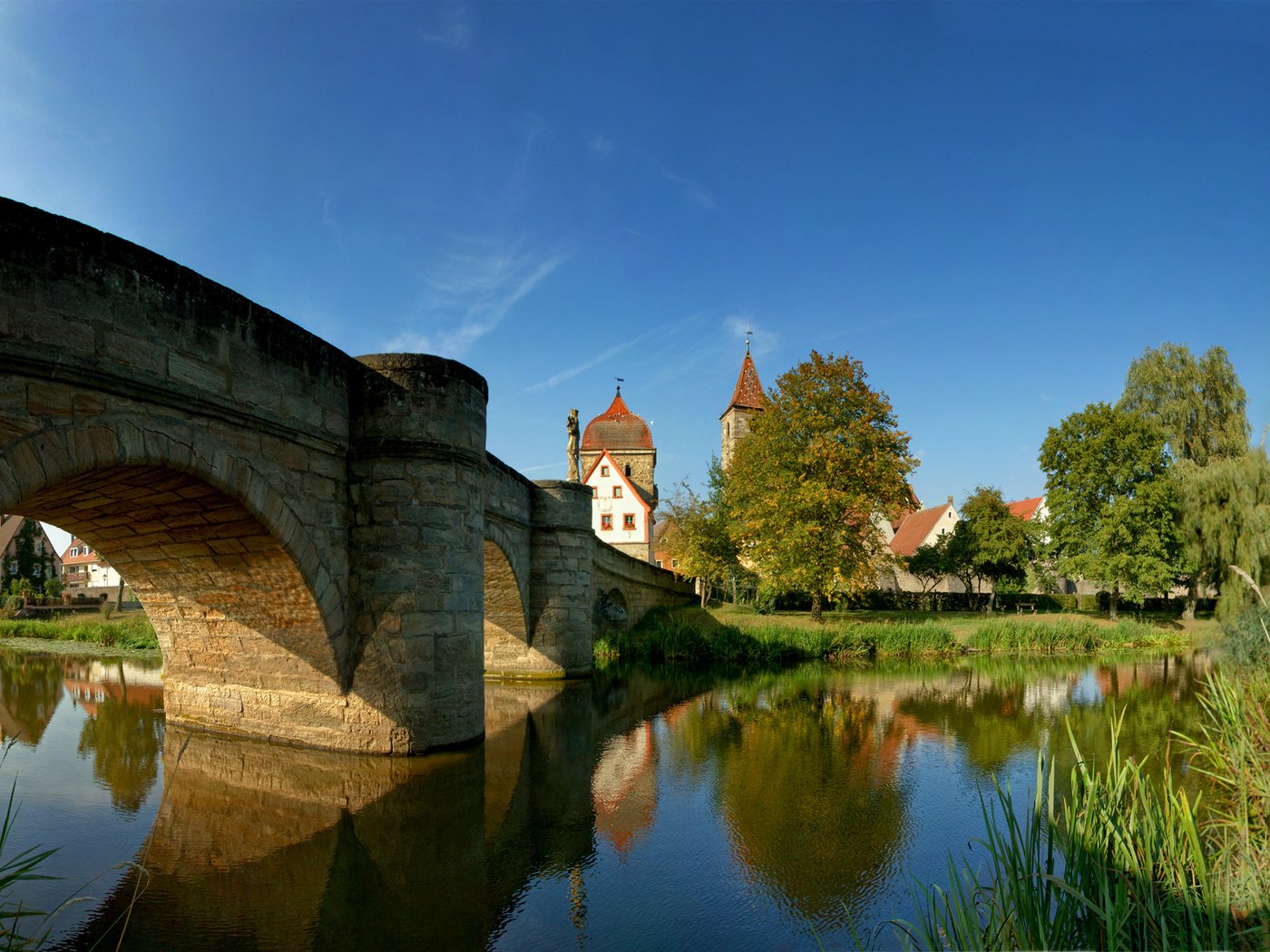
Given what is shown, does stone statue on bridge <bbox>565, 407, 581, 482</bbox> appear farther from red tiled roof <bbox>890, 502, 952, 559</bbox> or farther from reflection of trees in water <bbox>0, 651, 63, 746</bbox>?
red tiled roof <bbox>890, 502, 952, 559</bbox>

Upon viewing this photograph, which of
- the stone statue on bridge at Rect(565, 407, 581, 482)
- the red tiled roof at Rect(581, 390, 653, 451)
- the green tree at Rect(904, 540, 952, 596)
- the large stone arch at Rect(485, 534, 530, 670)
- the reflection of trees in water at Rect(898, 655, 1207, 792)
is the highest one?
the red tiled roof at Rect(581, 390, 653, 451)

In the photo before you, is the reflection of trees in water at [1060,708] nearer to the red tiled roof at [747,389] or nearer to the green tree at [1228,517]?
the green tree at [1228,517]

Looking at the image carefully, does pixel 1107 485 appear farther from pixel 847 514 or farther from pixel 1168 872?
pixel 1168 872

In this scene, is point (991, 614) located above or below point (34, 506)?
below

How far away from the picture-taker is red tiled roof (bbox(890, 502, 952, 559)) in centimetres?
4569

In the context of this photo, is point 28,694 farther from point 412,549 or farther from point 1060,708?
point 1060,708

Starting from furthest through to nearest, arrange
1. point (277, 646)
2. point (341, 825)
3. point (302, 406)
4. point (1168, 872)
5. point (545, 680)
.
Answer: point (545, 680) → point (277, 646) → point (302, 406) → point (341, 825) → point (1168, 872)

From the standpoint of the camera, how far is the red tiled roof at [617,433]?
51656 mm

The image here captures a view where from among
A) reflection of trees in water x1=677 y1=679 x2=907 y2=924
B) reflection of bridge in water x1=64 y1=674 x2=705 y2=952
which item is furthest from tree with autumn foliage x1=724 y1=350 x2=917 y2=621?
reflection of bridge in water x1=64 y1=674 x2=705 y2=952

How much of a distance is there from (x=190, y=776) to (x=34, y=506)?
10.2 ft

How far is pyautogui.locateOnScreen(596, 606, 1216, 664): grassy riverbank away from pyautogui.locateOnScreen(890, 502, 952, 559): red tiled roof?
2017 cm

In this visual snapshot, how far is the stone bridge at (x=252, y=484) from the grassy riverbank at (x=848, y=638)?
11.5 meters

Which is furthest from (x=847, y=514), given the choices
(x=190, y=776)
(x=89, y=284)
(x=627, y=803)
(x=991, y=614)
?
(x=89, y=284)

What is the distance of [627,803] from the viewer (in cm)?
721
